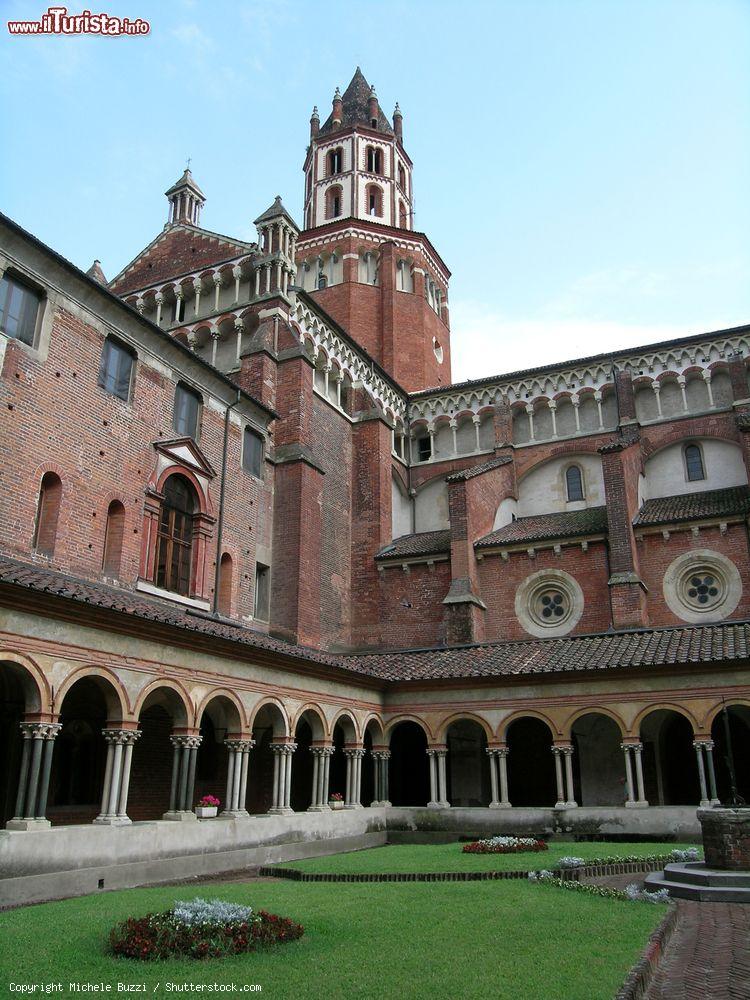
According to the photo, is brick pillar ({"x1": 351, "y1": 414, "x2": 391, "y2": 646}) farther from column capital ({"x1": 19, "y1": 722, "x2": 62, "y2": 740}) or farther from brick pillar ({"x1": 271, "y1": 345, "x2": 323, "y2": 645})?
column capital ({"x1": 19, "y1": 722, "x2": 62, "y2": 740})

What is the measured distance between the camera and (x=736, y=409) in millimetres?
31281

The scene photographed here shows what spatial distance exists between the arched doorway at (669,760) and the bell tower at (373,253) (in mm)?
22084

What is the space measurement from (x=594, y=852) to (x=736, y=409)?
2089 cm

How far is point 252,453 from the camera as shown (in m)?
26.5

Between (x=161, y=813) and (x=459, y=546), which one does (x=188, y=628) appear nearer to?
(x=161, y=813)

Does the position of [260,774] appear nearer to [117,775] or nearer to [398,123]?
[117,775]

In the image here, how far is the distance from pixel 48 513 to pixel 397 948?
13458 mm

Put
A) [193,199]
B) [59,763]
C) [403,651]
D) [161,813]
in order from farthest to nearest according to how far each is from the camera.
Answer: [193,199], [403,651], [161,813], [59,763]

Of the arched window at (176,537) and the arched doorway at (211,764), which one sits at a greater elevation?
the arched window at (176,537)

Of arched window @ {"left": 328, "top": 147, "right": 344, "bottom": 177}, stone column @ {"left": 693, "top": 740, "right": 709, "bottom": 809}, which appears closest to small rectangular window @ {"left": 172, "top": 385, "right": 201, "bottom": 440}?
stone column @ {"left": 693, "top": 740, "right": 709, "bottom": 809}

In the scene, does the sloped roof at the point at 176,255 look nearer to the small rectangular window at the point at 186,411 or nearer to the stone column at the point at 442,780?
the small rectangular window at the point at 186,411

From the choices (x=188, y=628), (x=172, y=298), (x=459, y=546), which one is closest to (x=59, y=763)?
(x=188, y=628)

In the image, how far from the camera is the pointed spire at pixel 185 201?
112 feet

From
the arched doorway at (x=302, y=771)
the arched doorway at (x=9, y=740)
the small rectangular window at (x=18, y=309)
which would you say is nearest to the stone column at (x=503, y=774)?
the arched doorway at (x=302, y=771)
